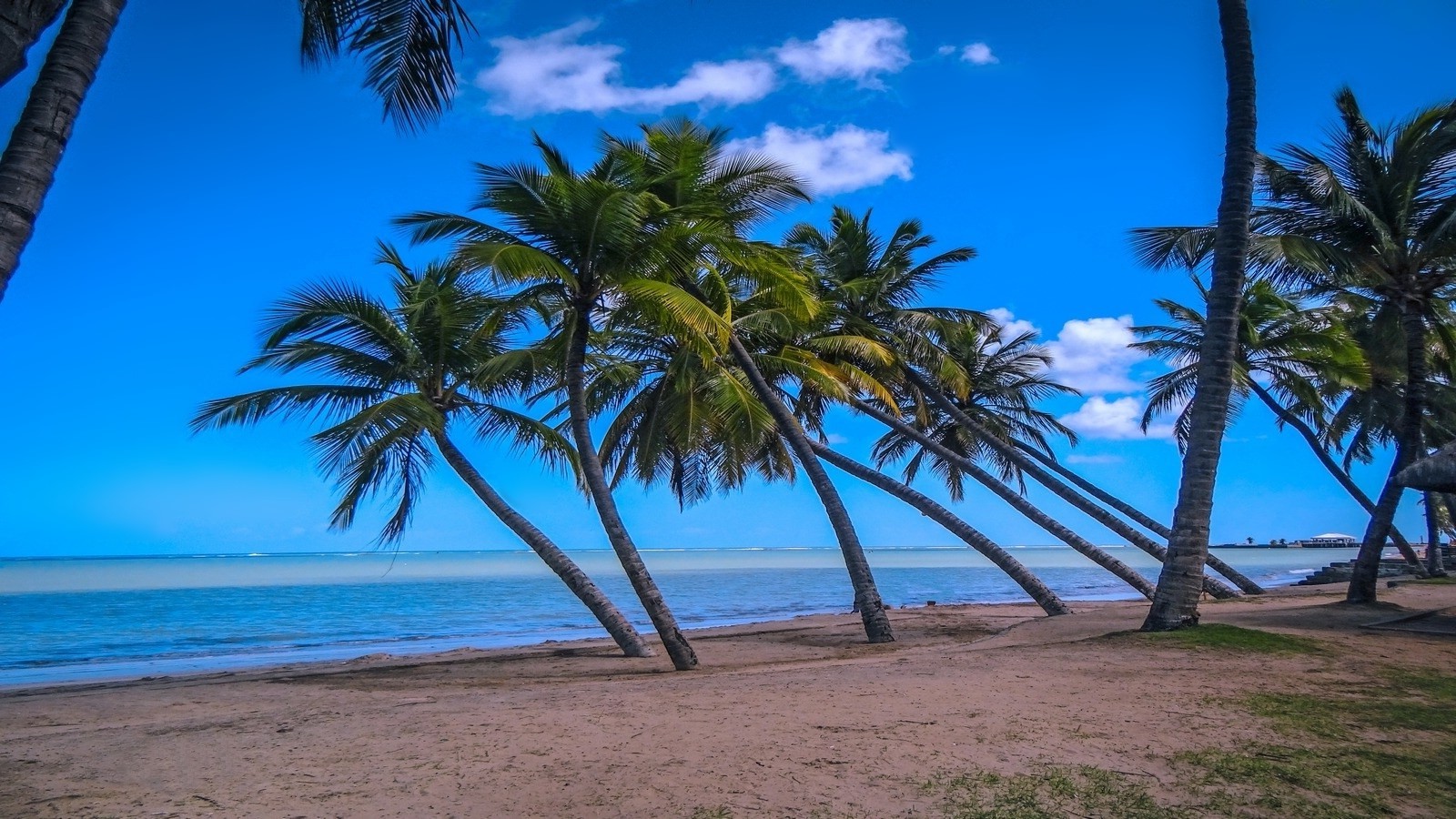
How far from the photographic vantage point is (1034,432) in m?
25.3

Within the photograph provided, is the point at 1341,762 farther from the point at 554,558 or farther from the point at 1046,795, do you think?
the point at 554,558

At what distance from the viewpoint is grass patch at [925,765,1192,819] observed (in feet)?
12.0

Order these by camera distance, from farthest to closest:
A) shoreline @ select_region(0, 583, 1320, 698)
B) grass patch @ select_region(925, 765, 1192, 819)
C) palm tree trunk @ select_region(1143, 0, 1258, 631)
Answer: shoreline @ select_region(0, 583, 1320, 698), palm tree trunk @ select_region(1143, 0, 1258, 631), grass patch @ select_region(925, 765, 1192, 819)

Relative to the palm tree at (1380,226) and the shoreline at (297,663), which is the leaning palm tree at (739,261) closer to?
the shoreline at (297,663)

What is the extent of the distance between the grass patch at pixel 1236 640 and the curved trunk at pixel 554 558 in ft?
23.2

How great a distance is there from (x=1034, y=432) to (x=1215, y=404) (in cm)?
1643

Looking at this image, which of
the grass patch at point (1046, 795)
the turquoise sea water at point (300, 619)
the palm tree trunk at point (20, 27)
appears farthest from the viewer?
the turquoise sea water at point (300, 619)

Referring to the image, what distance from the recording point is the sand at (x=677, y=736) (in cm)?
417

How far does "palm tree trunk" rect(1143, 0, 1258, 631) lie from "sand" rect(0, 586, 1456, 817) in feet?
3.20

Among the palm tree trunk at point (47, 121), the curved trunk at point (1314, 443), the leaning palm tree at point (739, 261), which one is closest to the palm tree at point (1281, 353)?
the curved trunk at point (1314, 443)

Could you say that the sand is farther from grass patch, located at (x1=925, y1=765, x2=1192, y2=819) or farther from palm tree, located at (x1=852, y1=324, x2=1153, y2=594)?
palm tree, located at (x1=852, y1=324, x2=1153, y2=594)

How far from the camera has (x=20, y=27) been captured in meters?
4.21

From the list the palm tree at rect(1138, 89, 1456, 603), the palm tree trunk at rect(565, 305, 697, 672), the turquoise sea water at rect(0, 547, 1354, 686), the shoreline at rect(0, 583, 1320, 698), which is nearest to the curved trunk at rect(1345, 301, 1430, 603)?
the palm tree at rect(1138, 89, 1456, 603)

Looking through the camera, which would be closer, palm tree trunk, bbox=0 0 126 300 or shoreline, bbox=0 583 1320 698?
palm tree trunk, bbox=0 0 126 300
